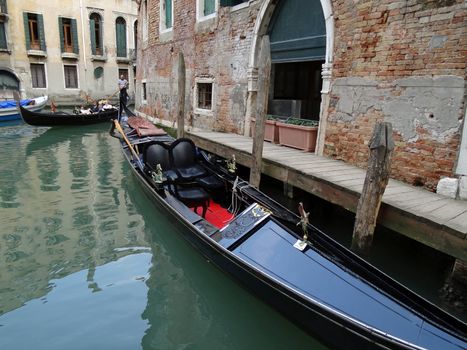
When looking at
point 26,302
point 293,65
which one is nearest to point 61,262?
point 26,302

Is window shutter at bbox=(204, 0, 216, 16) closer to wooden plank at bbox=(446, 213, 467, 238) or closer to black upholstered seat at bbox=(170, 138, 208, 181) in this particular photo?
black upholstered seat at bbox=(170, 138, 208, 181)

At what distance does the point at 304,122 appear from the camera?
4.64 m

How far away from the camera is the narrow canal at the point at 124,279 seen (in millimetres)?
2240

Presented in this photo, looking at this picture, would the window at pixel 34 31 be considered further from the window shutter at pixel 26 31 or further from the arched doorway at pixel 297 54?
the arched doorway at pixel 297 54

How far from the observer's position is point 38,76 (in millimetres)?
14414

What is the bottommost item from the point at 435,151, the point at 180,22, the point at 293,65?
the point at 435,151

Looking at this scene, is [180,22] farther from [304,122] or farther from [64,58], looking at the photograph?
[64,58]

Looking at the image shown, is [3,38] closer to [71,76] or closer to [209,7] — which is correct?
[71,76]

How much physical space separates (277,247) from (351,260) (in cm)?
47

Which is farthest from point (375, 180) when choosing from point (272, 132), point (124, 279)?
point (272, 132)

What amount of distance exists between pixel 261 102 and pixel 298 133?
0.93 metres

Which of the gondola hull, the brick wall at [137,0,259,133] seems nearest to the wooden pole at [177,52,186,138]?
the brick wall at [137,0,259,133]

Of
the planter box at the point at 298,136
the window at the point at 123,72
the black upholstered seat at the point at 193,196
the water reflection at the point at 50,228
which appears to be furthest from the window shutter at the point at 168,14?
the window at the point at 123,72

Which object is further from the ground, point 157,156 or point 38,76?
point 38,76
